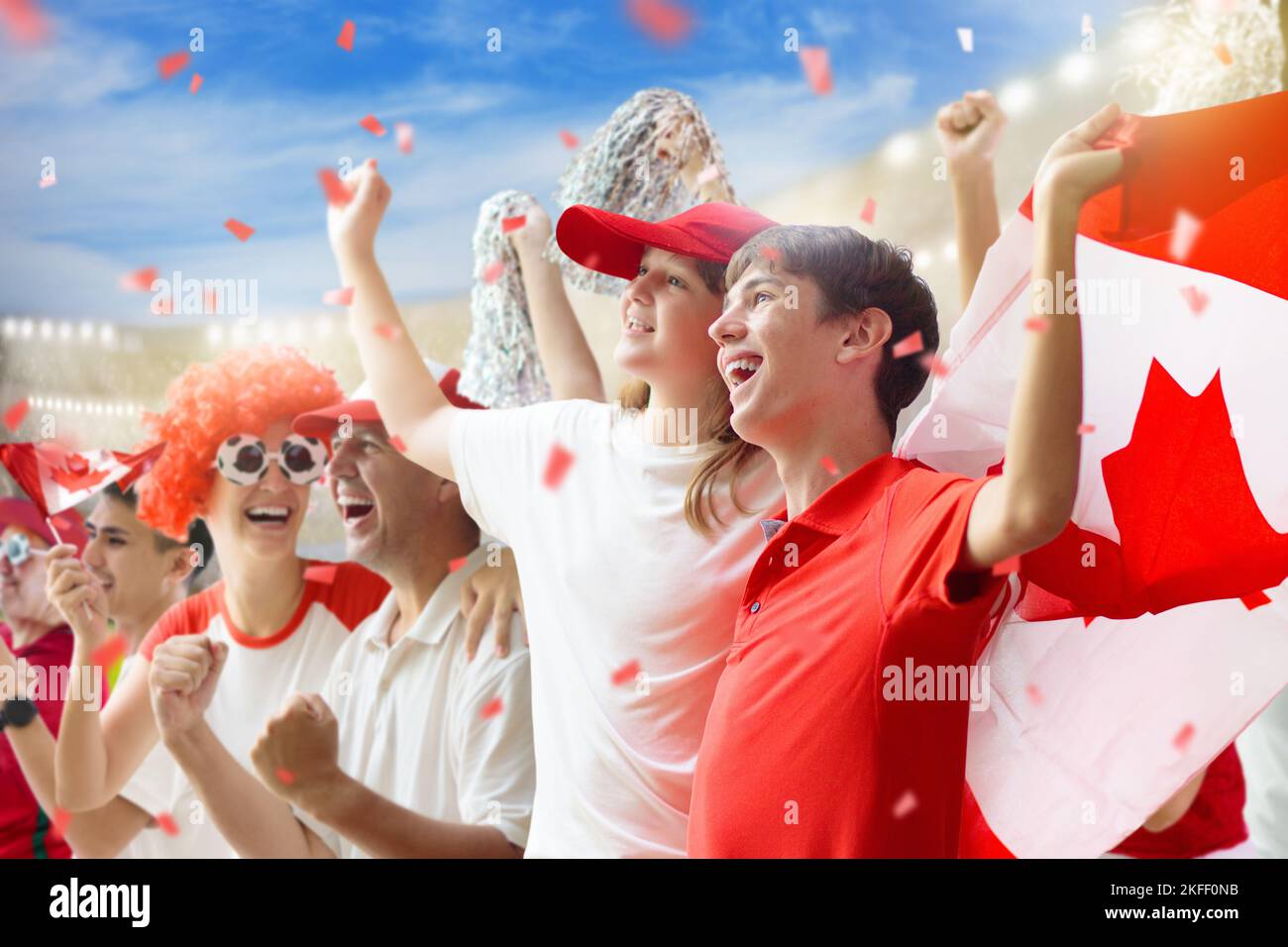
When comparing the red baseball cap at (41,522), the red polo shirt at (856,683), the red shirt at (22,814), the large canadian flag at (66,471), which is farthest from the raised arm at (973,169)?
the red shirt at (22,814)

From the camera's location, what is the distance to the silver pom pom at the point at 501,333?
6.09 feet

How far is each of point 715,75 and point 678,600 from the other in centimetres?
84

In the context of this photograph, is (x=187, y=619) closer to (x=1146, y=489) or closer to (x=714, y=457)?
(x=714, y=457)

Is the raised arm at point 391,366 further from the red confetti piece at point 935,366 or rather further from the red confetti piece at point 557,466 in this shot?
the red confetti piece at point 935,366

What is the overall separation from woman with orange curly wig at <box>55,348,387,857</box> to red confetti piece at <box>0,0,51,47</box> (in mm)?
560

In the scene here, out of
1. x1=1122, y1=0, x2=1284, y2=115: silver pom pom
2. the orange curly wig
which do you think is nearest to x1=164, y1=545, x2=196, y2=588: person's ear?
the orange curly wig

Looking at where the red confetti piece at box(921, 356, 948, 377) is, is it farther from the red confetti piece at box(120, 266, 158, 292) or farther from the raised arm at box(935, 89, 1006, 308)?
the red confetti piece at box(120, 266, 158, 292)

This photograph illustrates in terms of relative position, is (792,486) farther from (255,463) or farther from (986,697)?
(255,463)

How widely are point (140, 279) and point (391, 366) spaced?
0.59 meters

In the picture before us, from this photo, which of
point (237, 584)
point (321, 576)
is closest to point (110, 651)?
point (237, 584)

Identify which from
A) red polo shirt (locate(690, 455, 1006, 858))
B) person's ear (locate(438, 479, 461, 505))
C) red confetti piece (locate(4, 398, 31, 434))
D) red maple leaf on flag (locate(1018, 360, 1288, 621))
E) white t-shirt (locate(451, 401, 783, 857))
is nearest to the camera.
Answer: red polo shirt (locate(690, 455, 1006, 858))

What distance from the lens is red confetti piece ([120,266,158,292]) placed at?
2.02 m

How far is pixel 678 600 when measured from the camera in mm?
1467
